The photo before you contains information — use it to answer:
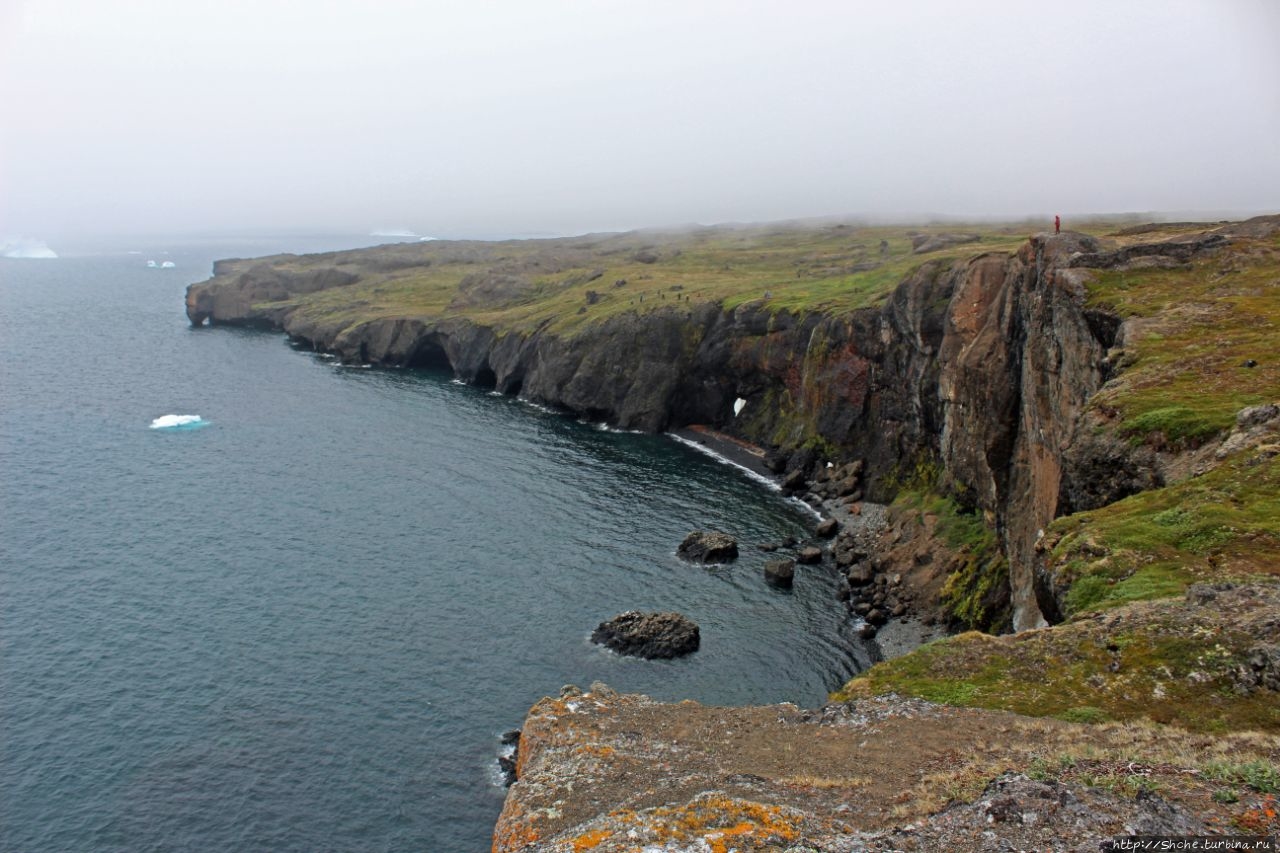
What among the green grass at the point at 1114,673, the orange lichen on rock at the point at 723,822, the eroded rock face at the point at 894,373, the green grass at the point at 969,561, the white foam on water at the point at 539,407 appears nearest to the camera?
the orange lichen on rock at the point at 723,822

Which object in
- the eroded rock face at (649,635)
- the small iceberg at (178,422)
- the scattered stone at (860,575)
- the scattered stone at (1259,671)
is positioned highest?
the scattered stone at (1259,671)

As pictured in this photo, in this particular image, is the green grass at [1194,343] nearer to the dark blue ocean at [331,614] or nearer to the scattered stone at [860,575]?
the dark blue ocean at [331,614]

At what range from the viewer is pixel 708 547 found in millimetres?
79062

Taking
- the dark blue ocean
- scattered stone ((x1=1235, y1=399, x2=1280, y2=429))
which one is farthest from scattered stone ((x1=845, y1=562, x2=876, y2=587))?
scattered stone ((x1=1235, y1=399, x2=1280, y2=429))

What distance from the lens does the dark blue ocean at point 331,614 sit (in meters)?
47.8

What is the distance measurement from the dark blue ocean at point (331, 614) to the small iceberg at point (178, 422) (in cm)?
411

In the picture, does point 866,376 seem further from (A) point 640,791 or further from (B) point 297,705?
(A) point 640,791

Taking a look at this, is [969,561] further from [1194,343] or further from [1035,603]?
[1194,343]

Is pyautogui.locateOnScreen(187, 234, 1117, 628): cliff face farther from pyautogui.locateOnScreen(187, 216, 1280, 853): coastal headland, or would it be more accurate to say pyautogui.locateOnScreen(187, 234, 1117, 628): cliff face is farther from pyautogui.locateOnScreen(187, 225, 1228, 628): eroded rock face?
pyautogui.locateOnScreen(187, 216, 1280, 853): coastal headland

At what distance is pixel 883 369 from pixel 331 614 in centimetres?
6544

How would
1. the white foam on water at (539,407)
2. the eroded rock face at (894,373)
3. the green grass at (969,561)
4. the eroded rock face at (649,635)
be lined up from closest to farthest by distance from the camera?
the eroded rock face at (894,373), the green grass at (969,561), the eroded rock face at (649,635), the white foam on water at (539,407)

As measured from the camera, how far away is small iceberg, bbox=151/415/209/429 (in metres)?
122

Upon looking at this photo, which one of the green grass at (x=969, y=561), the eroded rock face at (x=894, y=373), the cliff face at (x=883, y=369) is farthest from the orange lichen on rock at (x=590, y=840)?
the green grass at (x=969, y=561)

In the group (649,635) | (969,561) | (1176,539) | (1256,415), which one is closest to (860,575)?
(969,561)
